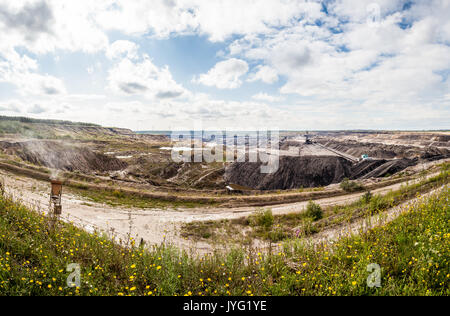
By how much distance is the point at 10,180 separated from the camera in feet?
75.7

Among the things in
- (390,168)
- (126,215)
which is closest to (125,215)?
(126,215)

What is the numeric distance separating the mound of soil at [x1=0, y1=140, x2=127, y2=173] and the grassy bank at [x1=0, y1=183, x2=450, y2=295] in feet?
146

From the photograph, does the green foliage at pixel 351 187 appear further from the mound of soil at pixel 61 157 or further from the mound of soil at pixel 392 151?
the mound of soil at pixel 61 157

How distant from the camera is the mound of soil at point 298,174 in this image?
38719 mm

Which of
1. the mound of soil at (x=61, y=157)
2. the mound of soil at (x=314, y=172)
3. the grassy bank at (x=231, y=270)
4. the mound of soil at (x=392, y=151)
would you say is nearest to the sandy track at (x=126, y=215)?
the grassy bank at (x=231, y=270)

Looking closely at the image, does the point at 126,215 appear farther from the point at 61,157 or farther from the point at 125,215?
the point at 61,157

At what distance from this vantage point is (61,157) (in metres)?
44.0

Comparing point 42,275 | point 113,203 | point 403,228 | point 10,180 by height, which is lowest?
point 113,203

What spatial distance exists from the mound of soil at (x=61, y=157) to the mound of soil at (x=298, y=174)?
28.2 m

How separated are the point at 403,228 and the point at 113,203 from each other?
22.7 metres

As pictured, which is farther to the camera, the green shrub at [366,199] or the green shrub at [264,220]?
the green shrub at [264,220]

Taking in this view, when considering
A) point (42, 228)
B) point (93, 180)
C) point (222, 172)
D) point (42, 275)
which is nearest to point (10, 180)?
point (93, 180)

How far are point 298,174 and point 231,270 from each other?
37.6 metres
